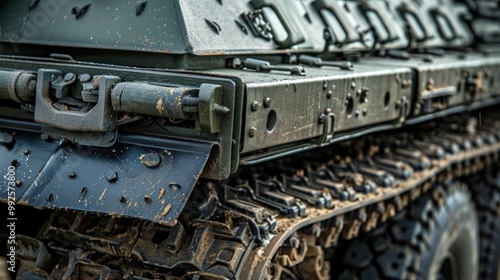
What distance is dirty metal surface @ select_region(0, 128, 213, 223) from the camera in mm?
3451

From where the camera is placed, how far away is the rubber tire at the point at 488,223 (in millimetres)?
7289

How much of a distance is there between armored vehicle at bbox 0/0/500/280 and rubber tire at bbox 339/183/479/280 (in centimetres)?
1

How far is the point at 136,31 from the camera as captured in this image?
13.6ft

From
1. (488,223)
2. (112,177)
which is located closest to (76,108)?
(112,177)

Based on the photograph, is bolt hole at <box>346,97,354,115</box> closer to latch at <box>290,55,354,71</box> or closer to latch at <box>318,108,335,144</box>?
latch at <box>318,108,335,144</box>

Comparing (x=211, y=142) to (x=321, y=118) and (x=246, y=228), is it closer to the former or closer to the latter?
(x=246, y=228)

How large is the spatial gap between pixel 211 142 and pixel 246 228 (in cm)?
53

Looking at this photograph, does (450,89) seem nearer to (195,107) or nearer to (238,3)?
(238,3)

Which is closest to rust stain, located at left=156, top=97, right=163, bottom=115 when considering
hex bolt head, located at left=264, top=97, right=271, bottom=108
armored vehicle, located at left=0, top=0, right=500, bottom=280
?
armored vehicle, located at left=0, top=0, right=500, bottom=280

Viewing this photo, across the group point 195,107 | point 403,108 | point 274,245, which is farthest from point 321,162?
point 195,107

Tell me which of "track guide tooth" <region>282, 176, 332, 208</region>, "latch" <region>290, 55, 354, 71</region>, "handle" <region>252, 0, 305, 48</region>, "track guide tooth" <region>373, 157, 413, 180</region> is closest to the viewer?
"track guide tooth" <region>282, 176, 332, 208</region>

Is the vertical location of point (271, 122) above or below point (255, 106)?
below

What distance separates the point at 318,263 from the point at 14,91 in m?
1.97

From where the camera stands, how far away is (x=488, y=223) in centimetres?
732
